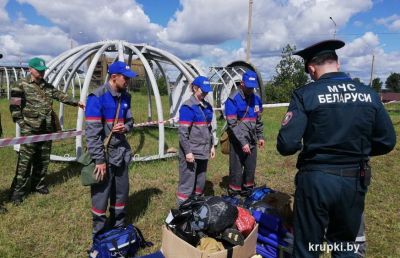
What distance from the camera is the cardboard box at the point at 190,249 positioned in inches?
123

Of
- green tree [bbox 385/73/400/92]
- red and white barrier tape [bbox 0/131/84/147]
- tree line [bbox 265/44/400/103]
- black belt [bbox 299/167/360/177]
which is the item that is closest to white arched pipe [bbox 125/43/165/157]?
red and white barrier tape [bbox 0/131/84/147]

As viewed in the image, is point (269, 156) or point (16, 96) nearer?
point (16, 96)

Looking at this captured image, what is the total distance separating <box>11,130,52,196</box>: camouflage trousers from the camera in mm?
5344

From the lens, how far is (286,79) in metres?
28.2

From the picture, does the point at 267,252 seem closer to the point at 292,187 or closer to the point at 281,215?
the point at 281,215

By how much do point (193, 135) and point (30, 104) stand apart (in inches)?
100

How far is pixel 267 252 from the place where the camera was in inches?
147

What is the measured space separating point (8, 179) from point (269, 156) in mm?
5641

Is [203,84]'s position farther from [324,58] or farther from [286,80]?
[286,80]

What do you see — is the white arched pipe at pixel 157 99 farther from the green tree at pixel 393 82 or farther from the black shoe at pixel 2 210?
the green tree at pixel 393 82

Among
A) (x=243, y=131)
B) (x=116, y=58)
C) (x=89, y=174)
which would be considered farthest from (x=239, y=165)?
(x=116, y=58)

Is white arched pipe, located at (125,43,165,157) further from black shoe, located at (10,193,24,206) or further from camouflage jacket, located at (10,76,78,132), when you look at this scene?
black shoe, located at (10,193,24,206)

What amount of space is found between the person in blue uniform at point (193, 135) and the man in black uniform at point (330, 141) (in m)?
2.01

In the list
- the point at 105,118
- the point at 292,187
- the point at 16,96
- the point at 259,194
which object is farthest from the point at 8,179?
the point at 292,187
